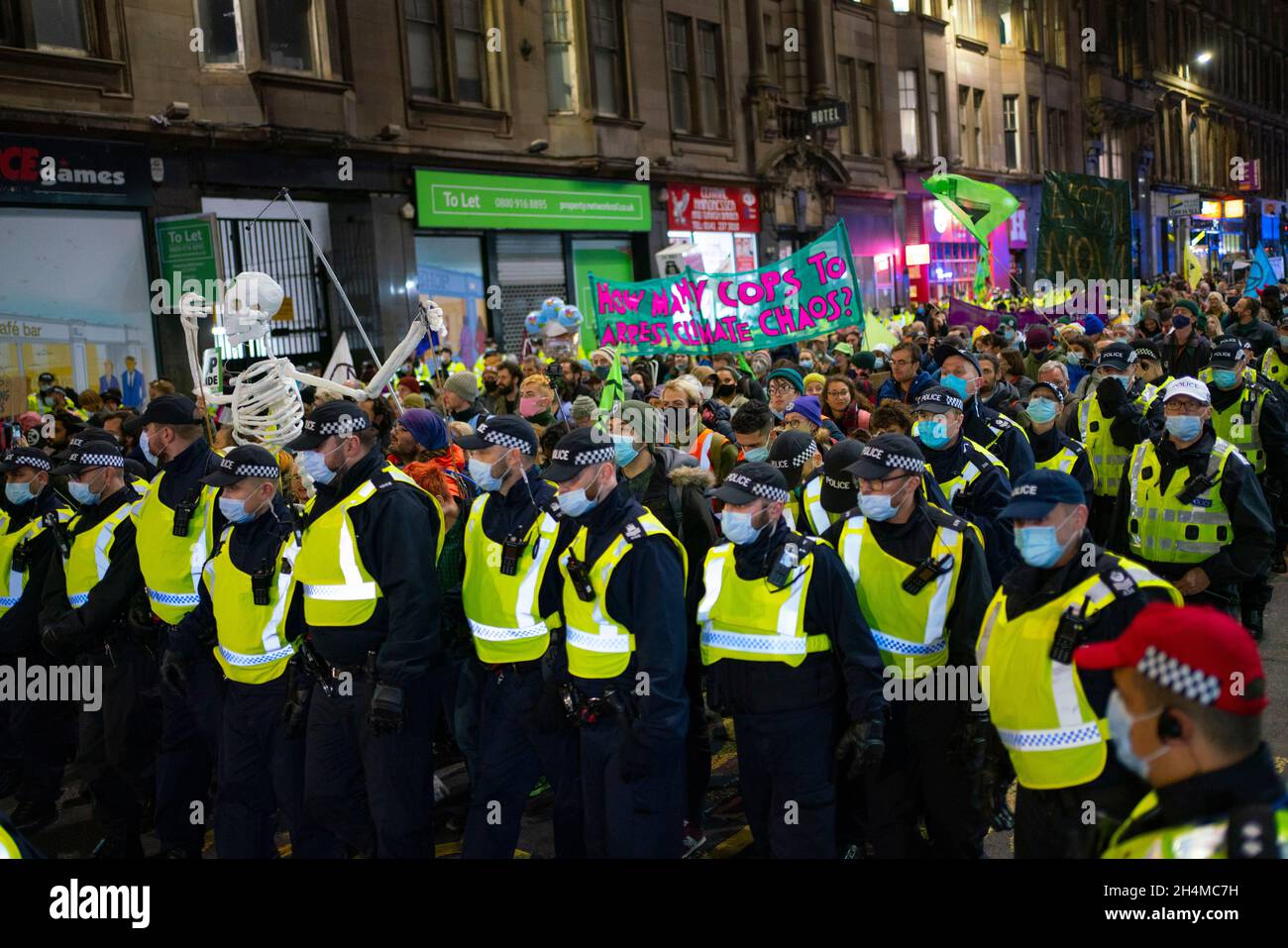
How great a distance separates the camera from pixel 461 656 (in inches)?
217

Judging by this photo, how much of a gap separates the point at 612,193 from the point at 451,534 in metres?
18.7

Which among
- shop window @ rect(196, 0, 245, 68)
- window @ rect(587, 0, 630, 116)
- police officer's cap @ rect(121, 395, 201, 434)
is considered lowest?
police officer's cap @ rect(121, 395, 201, 434)

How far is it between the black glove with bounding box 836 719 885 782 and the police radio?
59cm

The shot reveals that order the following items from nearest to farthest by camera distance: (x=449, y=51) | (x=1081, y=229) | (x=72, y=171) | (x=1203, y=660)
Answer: (x=1203, y=660)
(x=72, y=171)
(x=449, y=51)
(x=1081, y=229)

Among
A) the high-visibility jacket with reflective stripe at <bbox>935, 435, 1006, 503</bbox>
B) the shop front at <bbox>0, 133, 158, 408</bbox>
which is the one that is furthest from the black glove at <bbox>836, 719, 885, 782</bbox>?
the shop front at <bbox>0, 133, 158, 408</bbox>

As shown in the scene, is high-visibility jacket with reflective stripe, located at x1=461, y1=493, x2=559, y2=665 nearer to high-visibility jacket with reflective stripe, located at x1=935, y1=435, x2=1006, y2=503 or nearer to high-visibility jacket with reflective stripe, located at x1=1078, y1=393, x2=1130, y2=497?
high-visibility jacket with reflective stripe, located at x1=935, y1=435, x2=1006, y2=503

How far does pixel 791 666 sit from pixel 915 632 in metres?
0.61

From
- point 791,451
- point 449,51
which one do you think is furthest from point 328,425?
point 449,51

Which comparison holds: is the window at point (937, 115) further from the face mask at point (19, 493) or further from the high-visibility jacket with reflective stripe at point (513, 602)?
the high-visibility jacket with reflective stripe at point (513, 602)

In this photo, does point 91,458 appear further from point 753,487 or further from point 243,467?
point 753,487

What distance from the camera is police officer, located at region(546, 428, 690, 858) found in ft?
14.6

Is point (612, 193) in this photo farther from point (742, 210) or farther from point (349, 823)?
point (349, 823)

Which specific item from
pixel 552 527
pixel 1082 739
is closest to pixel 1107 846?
pixel 1082 739

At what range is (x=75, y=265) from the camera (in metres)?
15.3
